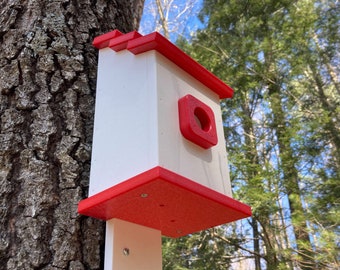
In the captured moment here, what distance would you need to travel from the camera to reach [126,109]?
0.90 metres

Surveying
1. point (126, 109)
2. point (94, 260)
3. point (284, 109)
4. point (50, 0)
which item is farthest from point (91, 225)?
point (284, 109)

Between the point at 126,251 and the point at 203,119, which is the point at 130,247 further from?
the point at 203,119

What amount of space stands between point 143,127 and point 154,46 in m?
0.22

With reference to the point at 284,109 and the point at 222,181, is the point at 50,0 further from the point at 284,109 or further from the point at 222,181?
the point at 284,109

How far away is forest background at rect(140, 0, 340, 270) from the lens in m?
3.15

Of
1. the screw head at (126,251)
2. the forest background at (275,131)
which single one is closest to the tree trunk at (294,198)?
the forest background at (275,131)

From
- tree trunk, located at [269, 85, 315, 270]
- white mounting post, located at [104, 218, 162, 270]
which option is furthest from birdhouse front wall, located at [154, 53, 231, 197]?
tree trunk, located at [269, 85, 315, 270]

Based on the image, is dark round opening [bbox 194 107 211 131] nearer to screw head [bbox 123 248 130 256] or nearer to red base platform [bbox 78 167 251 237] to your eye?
red base platform [bbox 78 167 251 237]

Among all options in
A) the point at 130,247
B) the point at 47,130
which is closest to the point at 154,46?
the point at 47,130

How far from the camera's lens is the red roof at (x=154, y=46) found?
919 millimetres

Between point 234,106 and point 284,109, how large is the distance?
1.77 ft

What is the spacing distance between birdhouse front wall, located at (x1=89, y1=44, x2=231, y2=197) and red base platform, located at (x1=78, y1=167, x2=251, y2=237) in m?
0.04

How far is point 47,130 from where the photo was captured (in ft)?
2.96

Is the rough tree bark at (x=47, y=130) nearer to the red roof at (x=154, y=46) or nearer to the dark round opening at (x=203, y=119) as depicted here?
the red roof at (x=154, y=46)
